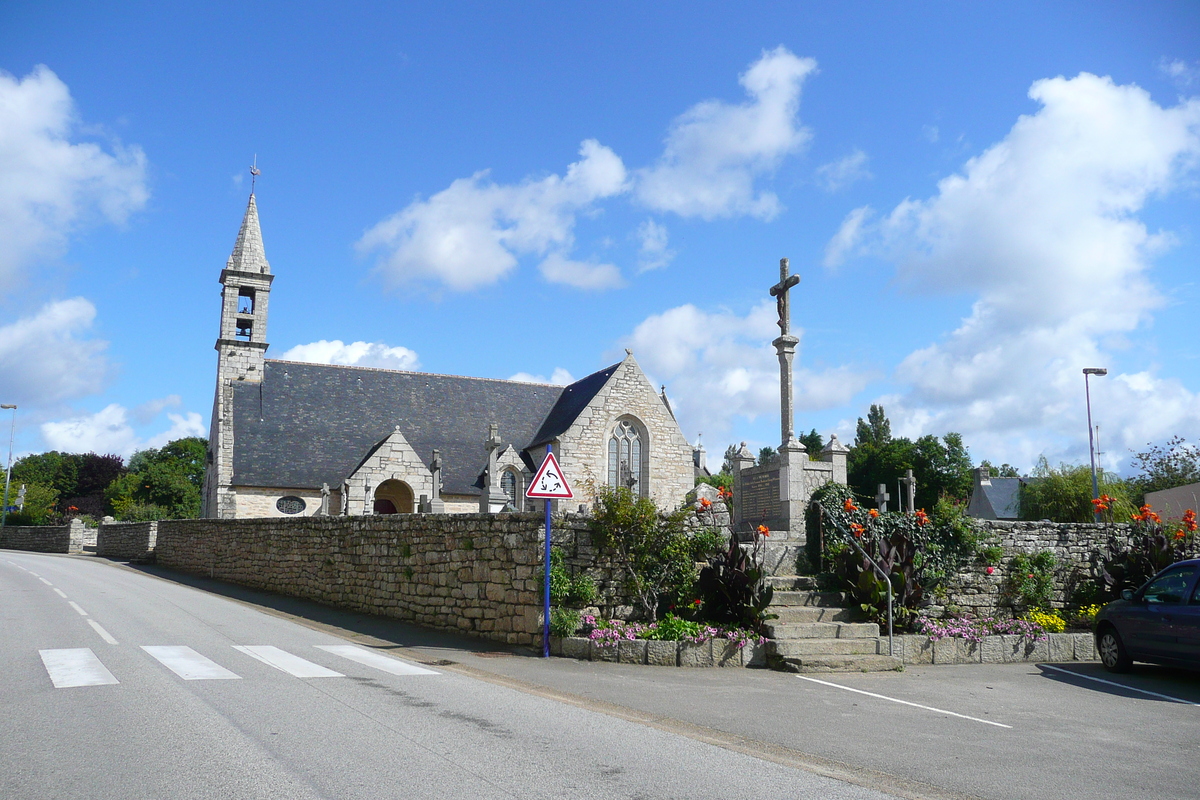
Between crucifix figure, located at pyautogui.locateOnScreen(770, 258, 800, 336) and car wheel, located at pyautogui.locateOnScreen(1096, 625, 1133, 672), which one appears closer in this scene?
car wheel, located at pyautogui.locateOnScreen(1096, 625, 1133, 672)

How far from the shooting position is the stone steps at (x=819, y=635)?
9.68 m

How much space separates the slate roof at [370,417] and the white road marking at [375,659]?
18.4 metres

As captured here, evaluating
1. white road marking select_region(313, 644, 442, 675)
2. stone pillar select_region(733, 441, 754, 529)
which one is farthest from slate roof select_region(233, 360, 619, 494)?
white road marking select_region(313, 644, 442, 675)

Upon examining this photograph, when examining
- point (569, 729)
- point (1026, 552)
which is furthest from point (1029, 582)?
point (569, 729)

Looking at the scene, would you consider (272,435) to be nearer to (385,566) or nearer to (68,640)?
(385,566)

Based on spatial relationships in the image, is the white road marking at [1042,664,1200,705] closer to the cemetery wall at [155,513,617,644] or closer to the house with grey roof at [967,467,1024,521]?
the cemetery wall at [155,513,617,644]

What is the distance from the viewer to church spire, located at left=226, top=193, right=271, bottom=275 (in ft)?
112

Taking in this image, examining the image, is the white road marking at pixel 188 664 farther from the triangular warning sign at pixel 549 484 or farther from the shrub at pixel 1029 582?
the shrub at pixel 1029 582

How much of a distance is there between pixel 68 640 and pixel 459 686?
218 inches

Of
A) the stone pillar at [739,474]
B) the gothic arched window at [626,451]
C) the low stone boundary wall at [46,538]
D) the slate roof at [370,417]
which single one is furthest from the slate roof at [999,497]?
the low stone boundary wall at [46,538]

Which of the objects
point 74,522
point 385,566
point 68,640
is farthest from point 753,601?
point 74,522

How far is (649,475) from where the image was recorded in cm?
2936

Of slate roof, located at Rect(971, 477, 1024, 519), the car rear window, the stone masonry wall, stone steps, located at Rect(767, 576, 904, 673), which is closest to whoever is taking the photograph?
the car rear window

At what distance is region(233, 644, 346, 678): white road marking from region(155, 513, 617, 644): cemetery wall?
9.28ft
